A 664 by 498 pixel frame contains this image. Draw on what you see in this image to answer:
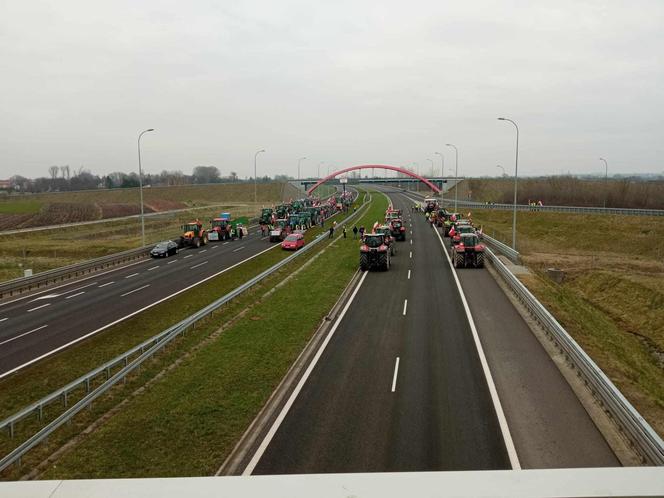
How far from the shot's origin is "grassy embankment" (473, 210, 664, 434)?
17.3 m

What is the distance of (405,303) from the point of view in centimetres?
2395

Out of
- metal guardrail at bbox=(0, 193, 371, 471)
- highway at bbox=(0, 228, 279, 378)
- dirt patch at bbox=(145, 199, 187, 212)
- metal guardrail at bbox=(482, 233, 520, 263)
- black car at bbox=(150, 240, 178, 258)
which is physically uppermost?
dirt patch at bbox=(145, 199, 187, 212)

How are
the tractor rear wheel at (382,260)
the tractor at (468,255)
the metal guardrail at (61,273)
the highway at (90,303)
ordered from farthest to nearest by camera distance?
the tractor at (468,255), the tractor rear wheel at (382,260), the metal guardrail at (61,273), the highway at (90,303)

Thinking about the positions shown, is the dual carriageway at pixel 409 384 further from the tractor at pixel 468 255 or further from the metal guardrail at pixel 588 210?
the metal guardrail at pixel 588 210

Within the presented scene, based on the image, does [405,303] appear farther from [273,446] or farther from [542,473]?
[542,473]

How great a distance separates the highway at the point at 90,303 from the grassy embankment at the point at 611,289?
67.1ft

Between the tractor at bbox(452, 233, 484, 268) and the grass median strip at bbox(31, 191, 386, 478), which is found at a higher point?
the tractor at bbox(452, 233, 484, 268)

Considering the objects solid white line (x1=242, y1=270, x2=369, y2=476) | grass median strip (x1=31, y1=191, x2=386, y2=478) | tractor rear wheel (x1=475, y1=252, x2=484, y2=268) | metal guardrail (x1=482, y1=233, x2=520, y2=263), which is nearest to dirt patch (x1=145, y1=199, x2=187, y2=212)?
metal guardrail (x1=482, y1=233, x2=520, y2=263)

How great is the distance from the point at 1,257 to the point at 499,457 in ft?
168

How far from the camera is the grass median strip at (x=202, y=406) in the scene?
404 inches

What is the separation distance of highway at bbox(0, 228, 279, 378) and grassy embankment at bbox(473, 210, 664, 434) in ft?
67.1

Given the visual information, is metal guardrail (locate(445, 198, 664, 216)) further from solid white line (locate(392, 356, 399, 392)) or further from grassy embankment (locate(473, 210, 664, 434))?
solid white line (locate(392, 356, 399, 392))

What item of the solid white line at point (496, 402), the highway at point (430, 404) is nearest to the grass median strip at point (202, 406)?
the highway at point (430, 404)

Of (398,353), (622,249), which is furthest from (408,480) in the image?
(622,249)
